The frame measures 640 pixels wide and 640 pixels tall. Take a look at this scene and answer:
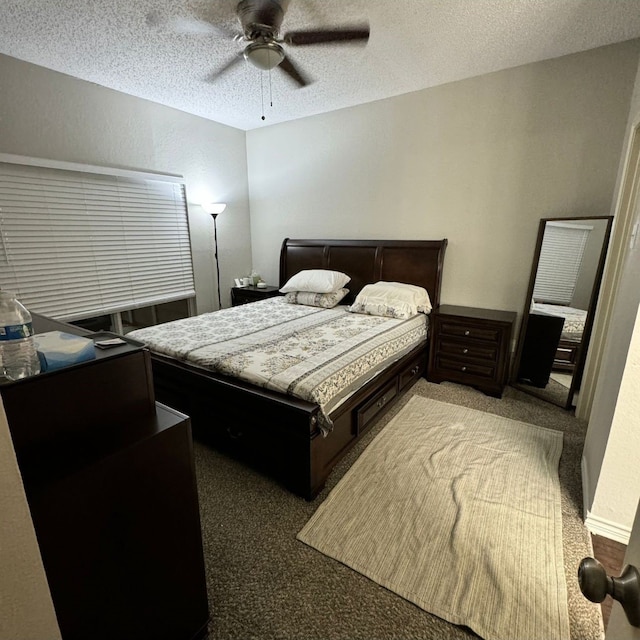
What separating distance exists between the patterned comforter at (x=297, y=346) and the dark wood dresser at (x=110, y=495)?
2.70 feet

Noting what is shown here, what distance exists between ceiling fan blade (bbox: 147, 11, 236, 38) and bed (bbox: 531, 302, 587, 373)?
3.22 metres

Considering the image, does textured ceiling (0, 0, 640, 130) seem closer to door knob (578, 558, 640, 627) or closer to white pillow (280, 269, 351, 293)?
white pillow (280, 269, 351, 293)

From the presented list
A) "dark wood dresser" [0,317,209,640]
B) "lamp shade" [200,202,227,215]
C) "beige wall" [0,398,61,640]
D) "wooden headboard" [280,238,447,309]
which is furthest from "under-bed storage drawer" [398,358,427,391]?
"lamp shade" [200,202,227,215]

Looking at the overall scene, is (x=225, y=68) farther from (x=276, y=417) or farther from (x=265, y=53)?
(x=276, y=417)

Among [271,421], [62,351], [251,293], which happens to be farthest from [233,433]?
[251,293]

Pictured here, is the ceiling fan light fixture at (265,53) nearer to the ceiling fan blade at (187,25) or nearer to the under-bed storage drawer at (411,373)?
the ceiling fan blade at (187,25)

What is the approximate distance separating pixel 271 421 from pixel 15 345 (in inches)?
48.5

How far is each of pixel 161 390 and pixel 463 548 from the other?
6.62 ft

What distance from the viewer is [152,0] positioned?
1.98 meters

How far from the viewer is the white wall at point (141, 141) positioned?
2.63 meters

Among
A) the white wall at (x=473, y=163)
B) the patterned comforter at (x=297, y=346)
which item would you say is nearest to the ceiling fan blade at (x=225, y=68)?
the white wall at (x=473, y=163)

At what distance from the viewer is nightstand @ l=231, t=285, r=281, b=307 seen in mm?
4262

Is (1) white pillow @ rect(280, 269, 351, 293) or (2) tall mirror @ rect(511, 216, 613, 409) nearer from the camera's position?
(2) tall mirror @ rect(511, 216, 613, 409)

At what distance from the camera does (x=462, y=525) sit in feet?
5.40
